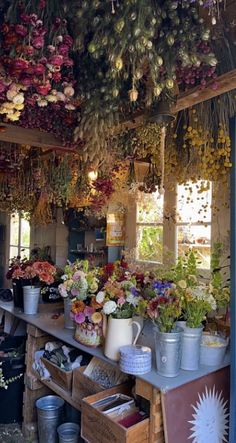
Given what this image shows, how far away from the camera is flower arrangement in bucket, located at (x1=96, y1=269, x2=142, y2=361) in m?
1.72

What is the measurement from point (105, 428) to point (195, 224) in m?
1.99

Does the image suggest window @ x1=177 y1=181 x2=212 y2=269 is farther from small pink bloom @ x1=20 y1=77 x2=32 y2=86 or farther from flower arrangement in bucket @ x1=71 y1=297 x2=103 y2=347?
small pink bloom @ x1=20 y1=77 x2=32 y2=86

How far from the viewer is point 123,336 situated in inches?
67.6

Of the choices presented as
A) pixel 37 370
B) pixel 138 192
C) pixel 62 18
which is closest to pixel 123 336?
pixel 37 370

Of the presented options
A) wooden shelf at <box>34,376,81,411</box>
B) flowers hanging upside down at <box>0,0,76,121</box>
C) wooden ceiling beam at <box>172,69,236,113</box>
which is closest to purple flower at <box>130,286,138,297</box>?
wooden shelf at <box>34,376,81,411</box>

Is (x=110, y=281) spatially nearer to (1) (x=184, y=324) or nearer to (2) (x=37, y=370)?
(1) (x=184, y=324)

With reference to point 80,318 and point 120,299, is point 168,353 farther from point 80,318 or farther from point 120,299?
point 80,318

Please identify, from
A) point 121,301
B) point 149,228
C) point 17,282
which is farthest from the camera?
point 149,228

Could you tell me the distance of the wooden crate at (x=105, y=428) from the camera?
1442mm

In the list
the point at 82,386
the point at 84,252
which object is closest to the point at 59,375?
the point at 82,386

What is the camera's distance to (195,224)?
124 inches

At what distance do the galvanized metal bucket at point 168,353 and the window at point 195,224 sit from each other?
1426mm

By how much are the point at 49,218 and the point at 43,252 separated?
0.65 metres

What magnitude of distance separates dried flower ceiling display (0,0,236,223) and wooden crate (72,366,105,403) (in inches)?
46.0
